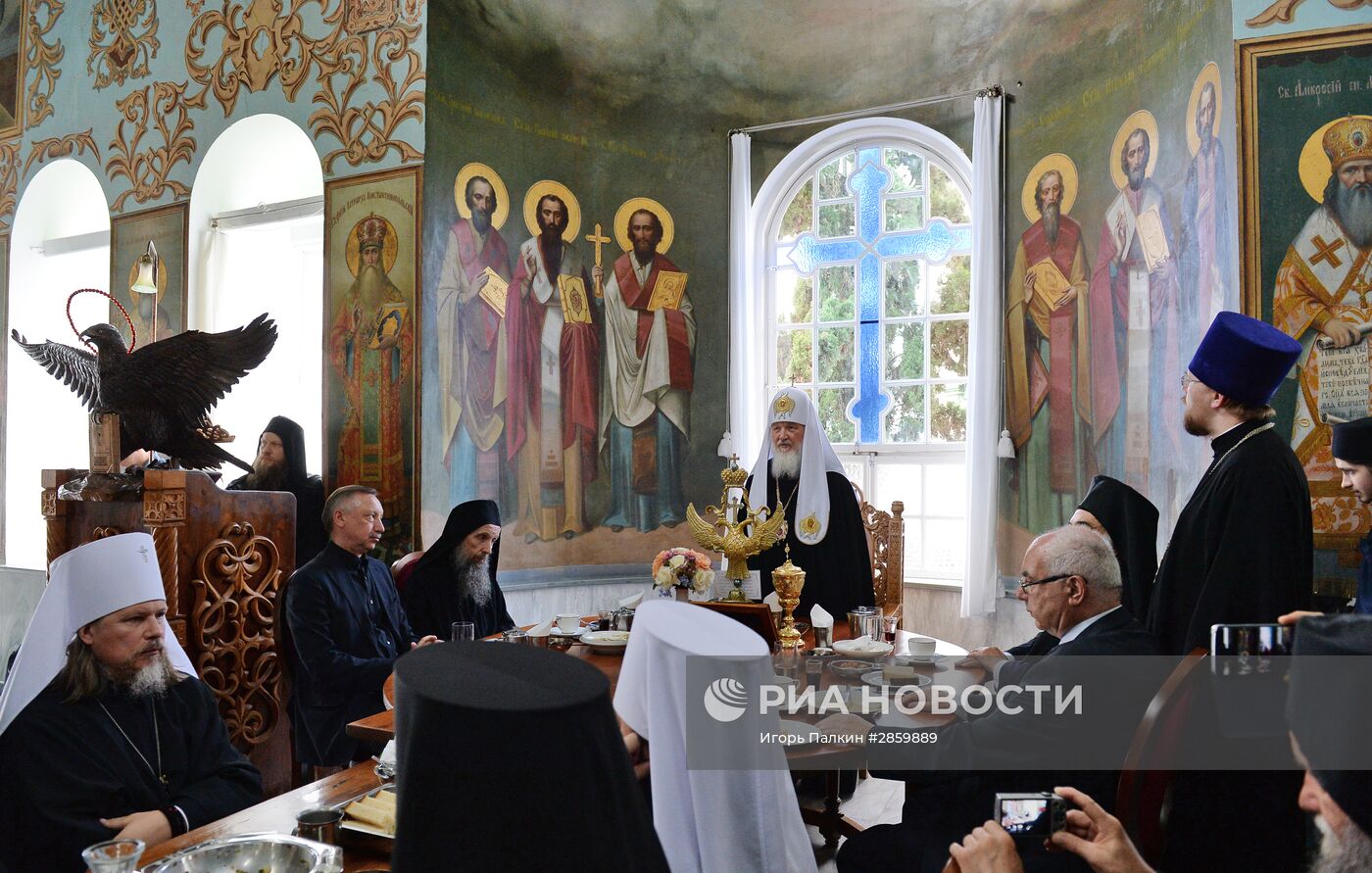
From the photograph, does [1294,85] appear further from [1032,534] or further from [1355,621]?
[1355,621]

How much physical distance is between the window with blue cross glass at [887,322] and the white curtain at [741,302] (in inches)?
9.4

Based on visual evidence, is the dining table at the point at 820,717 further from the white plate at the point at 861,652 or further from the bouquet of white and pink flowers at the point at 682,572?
the bouquet of white and pink flowers at the point at 682,572

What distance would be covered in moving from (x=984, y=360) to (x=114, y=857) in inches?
234

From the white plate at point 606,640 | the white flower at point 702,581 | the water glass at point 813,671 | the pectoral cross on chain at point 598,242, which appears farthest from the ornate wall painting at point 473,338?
the water glass at point 813,671

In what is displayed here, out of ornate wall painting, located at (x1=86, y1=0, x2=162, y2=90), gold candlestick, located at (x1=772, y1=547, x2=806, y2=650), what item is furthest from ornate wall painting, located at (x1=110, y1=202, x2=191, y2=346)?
gold candlestick, located at (x1=772, y1=547, x2=806, y2=650)

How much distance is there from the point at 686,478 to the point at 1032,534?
2606 millimetres

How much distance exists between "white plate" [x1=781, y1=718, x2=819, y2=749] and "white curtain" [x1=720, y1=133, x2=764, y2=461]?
4919mm

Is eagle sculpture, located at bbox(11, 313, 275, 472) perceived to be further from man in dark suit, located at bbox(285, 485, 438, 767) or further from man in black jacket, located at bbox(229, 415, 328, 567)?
man in dark suit, located at bbox(285, 485, 438, 767)

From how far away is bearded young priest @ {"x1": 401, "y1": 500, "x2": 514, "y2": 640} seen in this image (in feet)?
15.3

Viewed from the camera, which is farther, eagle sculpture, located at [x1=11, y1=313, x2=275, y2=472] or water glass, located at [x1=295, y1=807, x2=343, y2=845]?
eagle sculpture, located at [x1=11, y1=313, x2=275, y2=472]

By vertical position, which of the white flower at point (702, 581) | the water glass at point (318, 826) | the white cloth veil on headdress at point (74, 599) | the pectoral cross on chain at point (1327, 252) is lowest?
the water glass at point (318, 826)

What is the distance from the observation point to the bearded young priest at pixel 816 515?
17.4 ft

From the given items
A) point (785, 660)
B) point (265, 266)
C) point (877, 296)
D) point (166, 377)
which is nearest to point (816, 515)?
point (785, 660)

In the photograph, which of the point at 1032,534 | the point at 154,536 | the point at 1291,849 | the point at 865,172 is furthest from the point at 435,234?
the point at 1291,849
